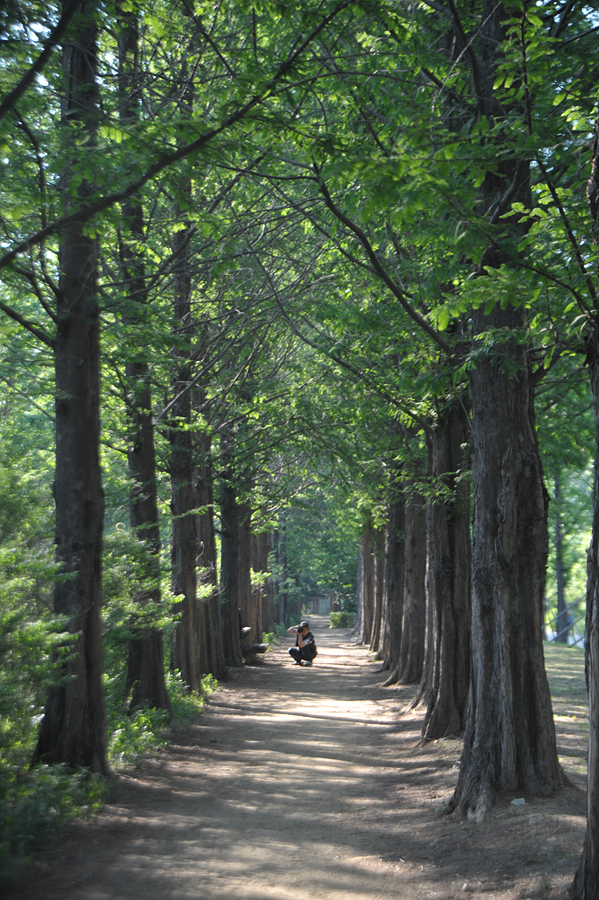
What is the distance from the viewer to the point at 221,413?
65.1ft

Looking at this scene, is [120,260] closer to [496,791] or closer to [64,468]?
[64,468]

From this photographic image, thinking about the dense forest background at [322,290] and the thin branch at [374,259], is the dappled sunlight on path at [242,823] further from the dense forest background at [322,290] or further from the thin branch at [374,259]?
Result: the thin branch at [374,259]

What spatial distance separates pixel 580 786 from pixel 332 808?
2.62 meters

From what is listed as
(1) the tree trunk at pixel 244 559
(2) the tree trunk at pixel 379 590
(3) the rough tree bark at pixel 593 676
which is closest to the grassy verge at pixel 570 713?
(3) the rough tree bark at pixel 593 676

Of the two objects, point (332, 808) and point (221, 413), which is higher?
point (221, 413)

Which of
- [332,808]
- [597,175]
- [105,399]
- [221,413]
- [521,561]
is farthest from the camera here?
[221,413]

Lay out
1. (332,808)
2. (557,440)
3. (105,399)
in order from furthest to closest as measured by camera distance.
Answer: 1. (557,440)
2. (105,399)
3. (332,808)

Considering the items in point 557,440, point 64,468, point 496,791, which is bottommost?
point 496,791

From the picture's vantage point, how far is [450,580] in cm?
1091

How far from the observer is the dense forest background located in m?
5.73

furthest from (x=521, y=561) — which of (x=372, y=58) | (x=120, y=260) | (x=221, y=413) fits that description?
(x=221, y=413)

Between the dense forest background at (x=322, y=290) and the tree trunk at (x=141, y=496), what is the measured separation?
6cm

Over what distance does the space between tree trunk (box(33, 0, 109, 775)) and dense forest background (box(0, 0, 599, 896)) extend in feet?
0.10

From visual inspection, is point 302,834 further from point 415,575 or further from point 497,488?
point 415,575
